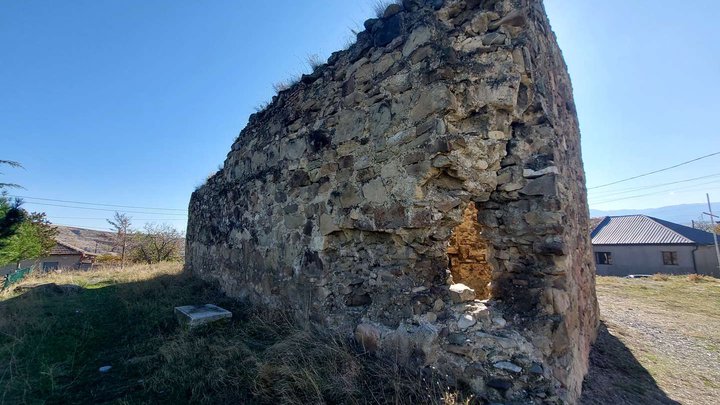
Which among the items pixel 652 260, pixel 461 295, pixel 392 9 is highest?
pixel 392 9

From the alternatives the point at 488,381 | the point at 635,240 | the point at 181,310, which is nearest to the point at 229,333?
the point at 181,310

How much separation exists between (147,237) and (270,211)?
20278 millimetres

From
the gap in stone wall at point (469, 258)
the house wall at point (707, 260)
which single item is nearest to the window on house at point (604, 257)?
the house wall at point (707, 260)

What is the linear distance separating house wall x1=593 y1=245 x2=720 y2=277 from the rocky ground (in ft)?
58.1

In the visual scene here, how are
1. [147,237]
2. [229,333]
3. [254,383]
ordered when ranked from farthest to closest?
[147,237], [229,333], [254,383]

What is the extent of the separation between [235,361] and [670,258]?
2841 centimetres

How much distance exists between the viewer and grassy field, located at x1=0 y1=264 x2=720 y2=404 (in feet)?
8.66

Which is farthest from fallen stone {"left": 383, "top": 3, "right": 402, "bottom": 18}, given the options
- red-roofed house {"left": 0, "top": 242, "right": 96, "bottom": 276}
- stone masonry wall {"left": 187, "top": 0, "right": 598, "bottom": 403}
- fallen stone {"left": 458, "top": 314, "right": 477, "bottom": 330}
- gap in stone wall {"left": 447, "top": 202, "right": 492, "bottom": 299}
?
red-roofed house {"left": 0, "top": 242, "right": 96, "bottom": 276}

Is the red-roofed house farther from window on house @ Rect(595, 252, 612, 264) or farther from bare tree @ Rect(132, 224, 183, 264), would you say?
window on house @ Rect(595, 252, 612, 264)

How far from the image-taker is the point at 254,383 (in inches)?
106

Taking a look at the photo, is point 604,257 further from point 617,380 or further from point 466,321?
point 466,321

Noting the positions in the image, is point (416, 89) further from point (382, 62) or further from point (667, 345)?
point (667, 345)

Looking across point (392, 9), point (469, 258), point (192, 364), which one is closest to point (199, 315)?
point (192, 364)

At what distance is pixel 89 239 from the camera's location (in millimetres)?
39312
